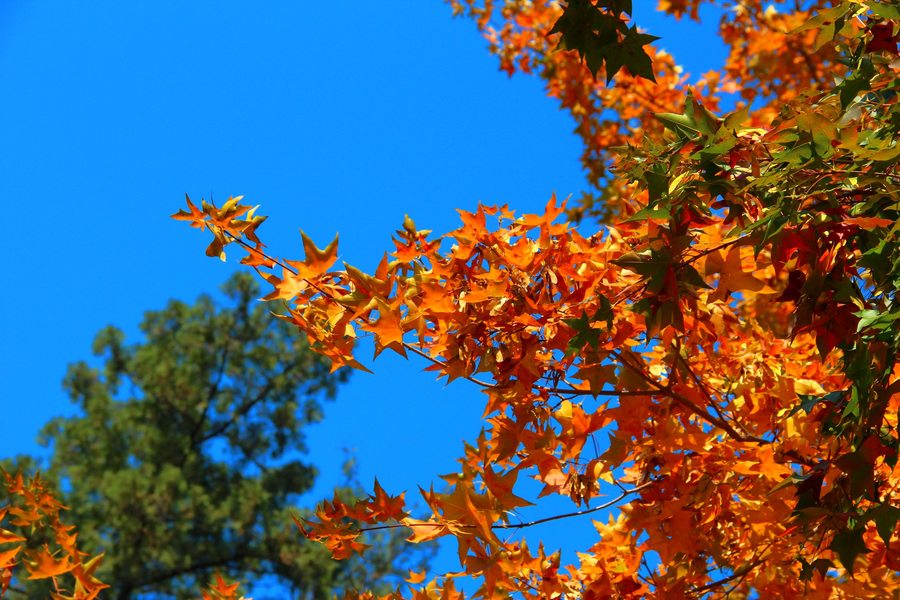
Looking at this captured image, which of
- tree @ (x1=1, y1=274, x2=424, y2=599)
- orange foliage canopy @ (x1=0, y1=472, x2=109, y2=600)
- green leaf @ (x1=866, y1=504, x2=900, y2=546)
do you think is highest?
tree @ (x1=1, y1=274, x2=424, y2=599)

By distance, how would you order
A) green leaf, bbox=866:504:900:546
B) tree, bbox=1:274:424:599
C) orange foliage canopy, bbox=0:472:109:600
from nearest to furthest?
green leaf, bbox=866:504:900:546
orange foliage canopy, bbox=0:472:109:600
tree, bbox=1:274:424:599

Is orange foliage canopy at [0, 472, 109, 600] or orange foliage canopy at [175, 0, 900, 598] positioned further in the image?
orange foliage canopy at [0, 472, 109, 600]

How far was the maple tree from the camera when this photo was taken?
186 cm

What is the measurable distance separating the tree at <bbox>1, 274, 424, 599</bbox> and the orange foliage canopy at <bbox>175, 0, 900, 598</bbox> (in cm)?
1305

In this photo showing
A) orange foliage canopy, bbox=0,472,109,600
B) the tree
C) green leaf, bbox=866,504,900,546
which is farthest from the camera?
the tree

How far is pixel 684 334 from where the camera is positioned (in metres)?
2.24

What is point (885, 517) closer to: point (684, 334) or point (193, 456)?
point (684, 334)

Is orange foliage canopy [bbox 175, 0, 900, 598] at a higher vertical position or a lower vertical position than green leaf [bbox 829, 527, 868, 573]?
higher

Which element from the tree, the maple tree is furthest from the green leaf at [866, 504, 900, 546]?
the tree

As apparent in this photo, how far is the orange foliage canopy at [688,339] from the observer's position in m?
1.85

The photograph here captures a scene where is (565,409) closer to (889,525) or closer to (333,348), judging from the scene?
(333,348)

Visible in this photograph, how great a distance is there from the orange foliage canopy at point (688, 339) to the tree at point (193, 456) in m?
13.0

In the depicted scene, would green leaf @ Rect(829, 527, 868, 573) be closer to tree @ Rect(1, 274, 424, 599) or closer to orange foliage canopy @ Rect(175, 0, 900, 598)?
orange foliage canopy @ Rect(175, 0, 900, 598)

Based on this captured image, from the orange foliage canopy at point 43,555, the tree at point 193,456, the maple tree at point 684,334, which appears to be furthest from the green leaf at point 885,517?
the tree at point 193,456
